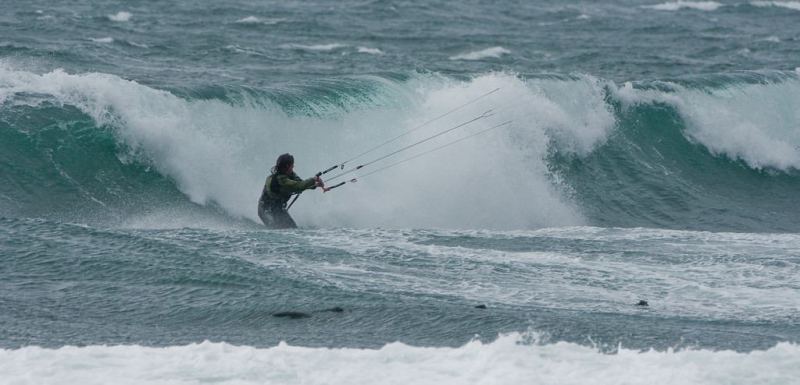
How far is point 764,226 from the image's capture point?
21453 mm

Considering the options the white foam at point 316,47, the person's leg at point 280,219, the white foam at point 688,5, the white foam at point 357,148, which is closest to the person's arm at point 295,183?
the person's leg at point 280,219

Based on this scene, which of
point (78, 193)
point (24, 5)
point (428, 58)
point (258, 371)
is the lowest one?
point (258, 371)

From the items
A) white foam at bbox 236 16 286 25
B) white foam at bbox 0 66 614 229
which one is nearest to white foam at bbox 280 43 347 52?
white foam at bbox 236 16 286 25

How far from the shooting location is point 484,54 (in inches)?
1278

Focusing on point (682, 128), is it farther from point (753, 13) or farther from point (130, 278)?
point (753, 13)

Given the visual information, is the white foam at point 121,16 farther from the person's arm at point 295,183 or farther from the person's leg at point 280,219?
the person's arm at point 295,183

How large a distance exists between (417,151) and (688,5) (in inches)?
1123

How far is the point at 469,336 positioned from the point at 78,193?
9.40 metres

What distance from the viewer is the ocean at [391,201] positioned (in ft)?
32.7

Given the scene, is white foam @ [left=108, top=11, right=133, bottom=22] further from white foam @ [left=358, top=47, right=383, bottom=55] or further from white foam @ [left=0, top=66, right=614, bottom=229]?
white foam @ [left=0, top=66, right=614, bottom=229]

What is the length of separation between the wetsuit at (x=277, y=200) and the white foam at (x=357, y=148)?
1.94m

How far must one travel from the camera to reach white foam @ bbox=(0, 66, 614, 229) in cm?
1942

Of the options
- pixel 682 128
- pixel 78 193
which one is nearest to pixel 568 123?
pixel 682 128

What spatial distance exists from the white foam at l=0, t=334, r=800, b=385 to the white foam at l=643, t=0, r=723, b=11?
1465 inches
